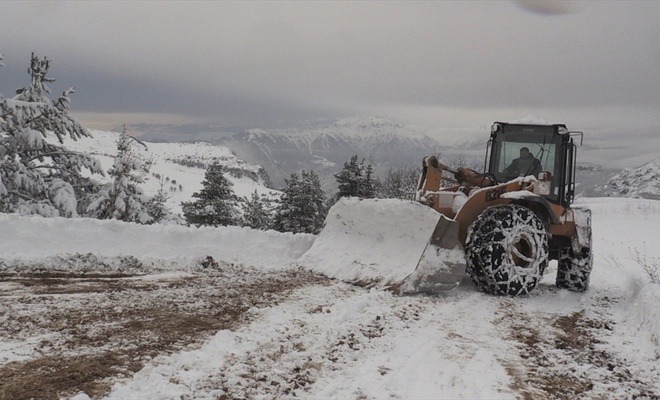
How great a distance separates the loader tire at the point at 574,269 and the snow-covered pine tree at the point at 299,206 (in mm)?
22422

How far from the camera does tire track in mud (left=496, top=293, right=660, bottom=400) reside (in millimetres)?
3244

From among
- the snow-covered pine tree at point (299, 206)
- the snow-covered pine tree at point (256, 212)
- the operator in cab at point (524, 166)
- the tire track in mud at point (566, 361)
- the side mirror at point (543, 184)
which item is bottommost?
the snow-covered pine tree at point (256, 212)

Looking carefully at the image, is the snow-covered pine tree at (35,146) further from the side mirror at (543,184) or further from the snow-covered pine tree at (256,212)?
the snow-covered pine tree at (256,212)

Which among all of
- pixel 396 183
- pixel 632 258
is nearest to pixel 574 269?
pixel 632 258

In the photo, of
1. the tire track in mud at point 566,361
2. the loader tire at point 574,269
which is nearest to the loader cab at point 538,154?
the loader tire at point 574,269

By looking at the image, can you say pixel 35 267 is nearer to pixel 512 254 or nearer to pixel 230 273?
pixel 230 273

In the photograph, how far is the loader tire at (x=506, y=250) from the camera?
234 inches

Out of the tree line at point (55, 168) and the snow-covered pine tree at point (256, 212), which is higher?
the tree line at point (55, 168)

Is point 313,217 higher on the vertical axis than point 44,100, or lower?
lower

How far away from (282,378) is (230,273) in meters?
4.16

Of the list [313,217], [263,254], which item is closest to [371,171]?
[313,217]

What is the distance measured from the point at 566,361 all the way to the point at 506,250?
2249 millimetres

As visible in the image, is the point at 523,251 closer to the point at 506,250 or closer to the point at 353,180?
the point at 506,250

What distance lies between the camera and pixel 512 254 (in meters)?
6.18
